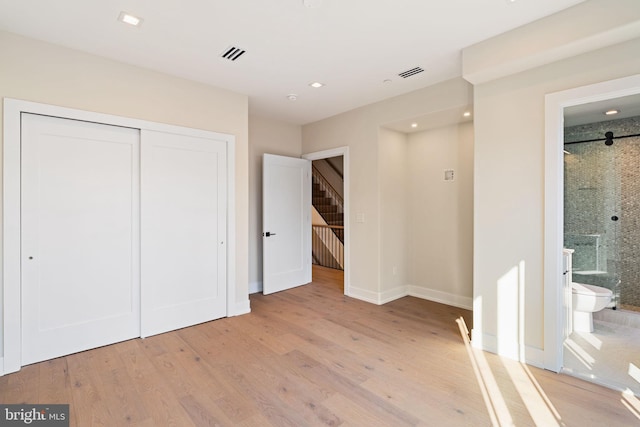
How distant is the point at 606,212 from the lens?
12.2ft

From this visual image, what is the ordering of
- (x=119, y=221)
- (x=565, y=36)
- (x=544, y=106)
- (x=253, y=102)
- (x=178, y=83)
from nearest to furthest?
(x=565, y=36) < (x=544, y=106) < (x=119, y=221) < (x=178, y=83) < (x=253, y=102)

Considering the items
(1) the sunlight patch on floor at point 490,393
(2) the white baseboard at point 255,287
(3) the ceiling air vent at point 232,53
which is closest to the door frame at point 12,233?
(3) the ceiling air vent at point 232,53

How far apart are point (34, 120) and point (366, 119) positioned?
12.1 feet

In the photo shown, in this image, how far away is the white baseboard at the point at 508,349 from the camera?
262cm

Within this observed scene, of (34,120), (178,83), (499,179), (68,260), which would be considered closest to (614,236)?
(499,179)

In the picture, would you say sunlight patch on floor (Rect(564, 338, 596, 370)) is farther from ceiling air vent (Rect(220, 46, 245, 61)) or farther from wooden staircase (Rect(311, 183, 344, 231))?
wooden staircase (Rect(311, 183, 344, 231))

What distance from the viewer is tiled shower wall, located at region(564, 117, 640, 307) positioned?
354cm

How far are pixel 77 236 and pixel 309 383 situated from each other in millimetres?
2532

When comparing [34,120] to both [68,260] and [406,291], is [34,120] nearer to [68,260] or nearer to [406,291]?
[68,260]

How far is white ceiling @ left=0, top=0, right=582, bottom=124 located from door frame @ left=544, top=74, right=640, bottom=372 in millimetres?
786

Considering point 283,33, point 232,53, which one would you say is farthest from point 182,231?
point 283,33

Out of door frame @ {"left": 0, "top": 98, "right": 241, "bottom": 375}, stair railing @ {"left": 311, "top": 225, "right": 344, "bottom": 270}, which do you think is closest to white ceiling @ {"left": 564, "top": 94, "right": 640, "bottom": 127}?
stair railing @ {"left": 311, "top": 225, "right": 344, "bottom": 270}

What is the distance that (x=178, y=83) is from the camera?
11.4ft

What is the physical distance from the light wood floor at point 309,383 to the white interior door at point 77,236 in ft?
0.87
